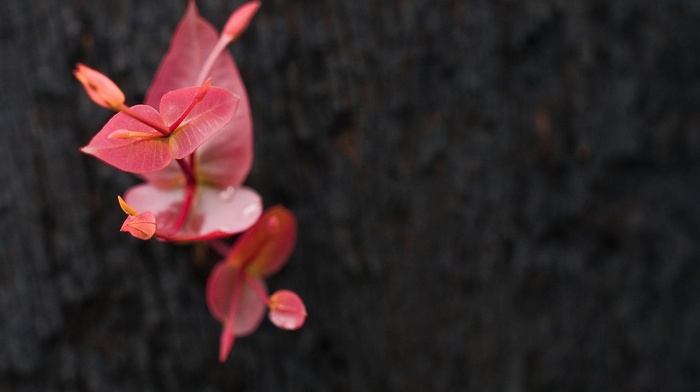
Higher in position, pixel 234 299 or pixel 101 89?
pixel 101 89

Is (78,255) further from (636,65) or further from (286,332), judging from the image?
(636,65)

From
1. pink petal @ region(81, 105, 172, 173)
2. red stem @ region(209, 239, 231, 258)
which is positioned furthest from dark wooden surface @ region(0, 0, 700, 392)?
pink petal @ region(81, 105, 172, 173)

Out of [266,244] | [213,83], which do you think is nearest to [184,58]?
[213,83]

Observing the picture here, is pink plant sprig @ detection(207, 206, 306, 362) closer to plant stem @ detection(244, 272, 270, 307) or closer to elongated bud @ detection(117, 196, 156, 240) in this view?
plant stem @ detection(244, 272, 270, 307)

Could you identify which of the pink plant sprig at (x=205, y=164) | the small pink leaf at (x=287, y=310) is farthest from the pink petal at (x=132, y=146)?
the small pink leaf at (x=287, y=310)

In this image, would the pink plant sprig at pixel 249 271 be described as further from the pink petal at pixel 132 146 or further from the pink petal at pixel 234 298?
the pink petal at pixel 132 146

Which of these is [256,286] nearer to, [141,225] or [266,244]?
[266,244]

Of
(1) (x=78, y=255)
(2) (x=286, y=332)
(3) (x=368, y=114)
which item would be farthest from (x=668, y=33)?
(1) (x=78, y=255)
